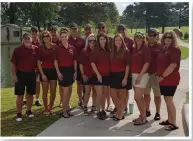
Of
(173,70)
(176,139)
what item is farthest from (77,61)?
(176,139)

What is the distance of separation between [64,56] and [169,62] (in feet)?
6.35

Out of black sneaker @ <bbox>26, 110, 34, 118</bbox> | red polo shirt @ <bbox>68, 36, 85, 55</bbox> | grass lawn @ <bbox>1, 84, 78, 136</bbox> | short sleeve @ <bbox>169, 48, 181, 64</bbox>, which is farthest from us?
red polo shirt @ <bbox>68, 36, 85, 55</bbox>

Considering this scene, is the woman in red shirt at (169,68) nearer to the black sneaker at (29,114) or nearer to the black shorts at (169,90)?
the black shorts at (169,90)

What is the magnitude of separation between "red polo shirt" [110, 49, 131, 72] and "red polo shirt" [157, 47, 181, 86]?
1.80ft

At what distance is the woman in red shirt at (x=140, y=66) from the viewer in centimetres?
531

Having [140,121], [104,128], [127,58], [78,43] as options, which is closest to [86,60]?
[78,43]

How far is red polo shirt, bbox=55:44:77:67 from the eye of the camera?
586cm

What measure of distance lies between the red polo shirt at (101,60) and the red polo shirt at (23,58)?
3.65 ft

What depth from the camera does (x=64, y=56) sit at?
231 inches

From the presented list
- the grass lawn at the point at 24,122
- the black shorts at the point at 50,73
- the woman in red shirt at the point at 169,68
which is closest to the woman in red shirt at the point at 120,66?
the woman in red shirt at the point at 169,68

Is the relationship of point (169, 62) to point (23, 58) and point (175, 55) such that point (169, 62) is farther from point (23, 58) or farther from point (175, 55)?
point (23, 58)

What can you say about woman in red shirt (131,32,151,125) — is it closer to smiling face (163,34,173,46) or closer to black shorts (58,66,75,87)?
smiling face (163,34,173,46)

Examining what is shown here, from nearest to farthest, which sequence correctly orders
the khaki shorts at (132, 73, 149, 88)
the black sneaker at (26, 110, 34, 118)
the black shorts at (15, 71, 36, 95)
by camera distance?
the khaki shorts at (132, 73, 149, 88) < the black shorts at (15, 71, 36, 95) < the black sneaker at (26, 110, 34, 118)

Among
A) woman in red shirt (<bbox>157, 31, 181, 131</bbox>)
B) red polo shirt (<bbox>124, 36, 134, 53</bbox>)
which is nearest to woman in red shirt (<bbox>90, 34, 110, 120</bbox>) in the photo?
red polo shirt (<bbox>124, 36, 134, 53</bbox>)
